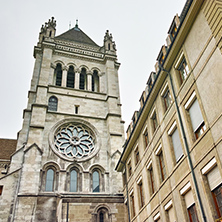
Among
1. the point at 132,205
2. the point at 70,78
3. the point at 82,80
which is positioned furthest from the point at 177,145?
the point at 70,78

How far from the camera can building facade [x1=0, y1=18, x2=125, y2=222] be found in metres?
20.5

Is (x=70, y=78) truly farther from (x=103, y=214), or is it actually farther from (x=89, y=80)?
(x=103, y=214)

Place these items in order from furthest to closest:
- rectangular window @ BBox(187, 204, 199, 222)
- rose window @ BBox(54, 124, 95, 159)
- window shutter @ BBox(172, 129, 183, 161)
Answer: rose window @ BBox(54, 124, 95, 159), window shutter @ BBox(172, 129, 183, 161), rectangular window @ BBox(187, 204, 199, 222)

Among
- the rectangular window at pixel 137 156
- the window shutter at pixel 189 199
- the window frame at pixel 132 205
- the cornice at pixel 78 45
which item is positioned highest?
the cornice at pixel 78 45

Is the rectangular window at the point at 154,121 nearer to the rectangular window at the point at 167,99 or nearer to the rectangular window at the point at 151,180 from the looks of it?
the rectangular window at the point at 167,99

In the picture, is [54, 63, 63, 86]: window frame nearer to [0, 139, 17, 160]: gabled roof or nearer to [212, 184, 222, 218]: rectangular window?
[0, 139, 17, 160]: gabled roof

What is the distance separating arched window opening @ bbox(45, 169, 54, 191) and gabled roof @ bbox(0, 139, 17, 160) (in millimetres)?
10467

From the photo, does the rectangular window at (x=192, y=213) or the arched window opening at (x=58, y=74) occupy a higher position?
the arched window opening at (x=58, y=74)

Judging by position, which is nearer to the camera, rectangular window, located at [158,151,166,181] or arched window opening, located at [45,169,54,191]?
rectangular window, located at [158,151,166,181]

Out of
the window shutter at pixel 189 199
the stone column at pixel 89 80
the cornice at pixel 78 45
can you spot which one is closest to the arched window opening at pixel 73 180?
the stone column at pixel 89 80

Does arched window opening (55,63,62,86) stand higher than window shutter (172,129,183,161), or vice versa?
arched window opening (55,63,62,86)

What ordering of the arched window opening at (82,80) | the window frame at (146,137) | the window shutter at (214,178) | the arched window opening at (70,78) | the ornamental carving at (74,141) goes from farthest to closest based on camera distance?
the arched window opening at (82,80) < the arched window opening at (70,78) < the ornamental carving at (74,141) < the window frame at (146,137) < the window shutter at (214,178)

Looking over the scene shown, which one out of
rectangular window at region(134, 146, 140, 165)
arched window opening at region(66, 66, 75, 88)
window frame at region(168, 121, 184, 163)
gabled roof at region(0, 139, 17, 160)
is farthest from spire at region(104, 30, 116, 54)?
window frame at region(168, 121, 184, 163)

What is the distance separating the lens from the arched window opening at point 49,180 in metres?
22.9
